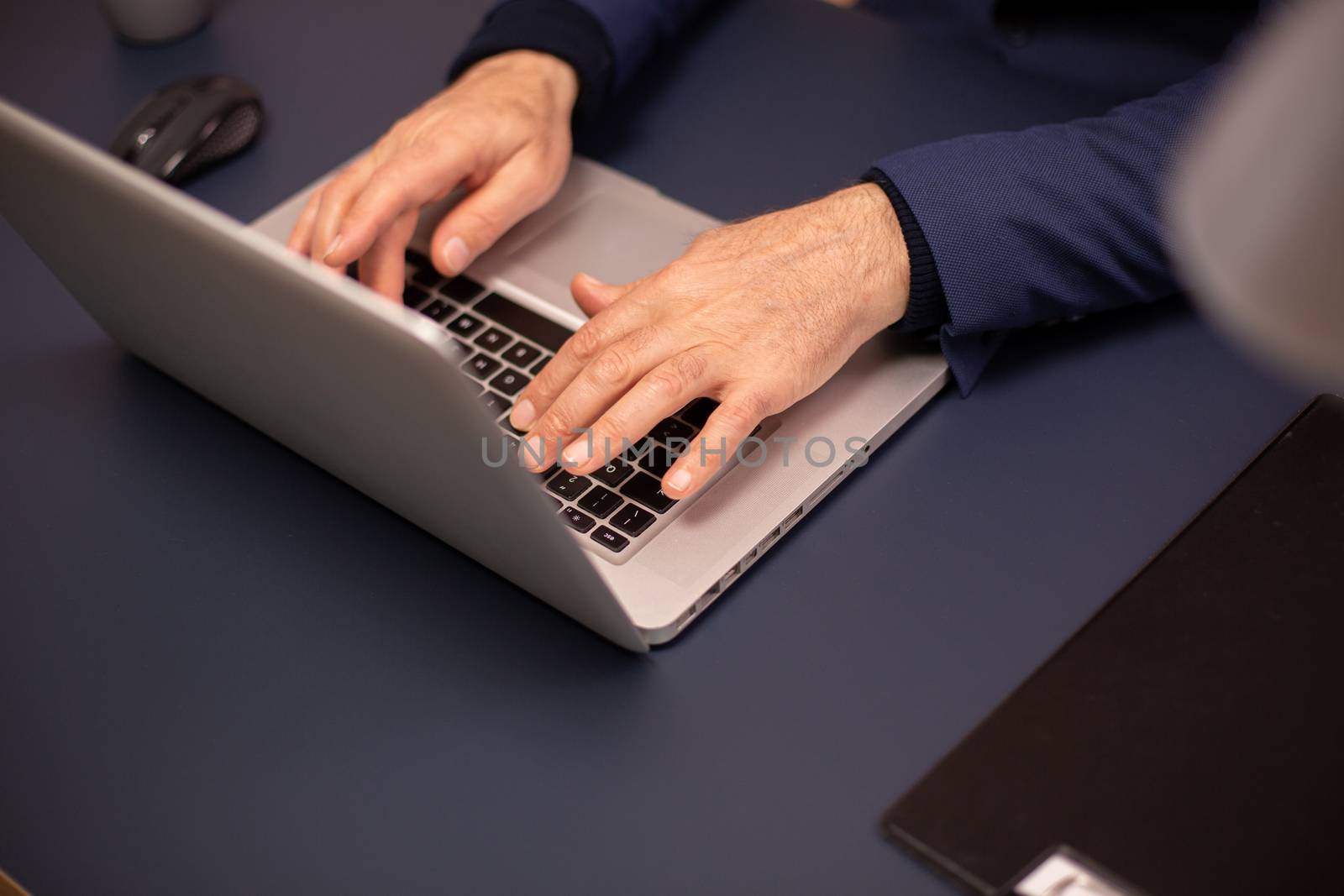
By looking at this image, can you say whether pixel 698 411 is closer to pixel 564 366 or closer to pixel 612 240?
pixel 564 366

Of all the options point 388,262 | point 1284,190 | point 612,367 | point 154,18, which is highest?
point 1284,190

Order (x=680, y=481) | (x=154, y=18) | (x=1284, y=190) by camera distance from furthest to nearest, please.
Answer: (x=154, y=18), (x=680, y=481), (x=1284, y=190)

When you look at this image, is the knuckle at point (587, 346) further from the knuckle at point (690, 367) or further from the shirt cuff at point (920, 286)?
the shirt cuff at point (920, 286)

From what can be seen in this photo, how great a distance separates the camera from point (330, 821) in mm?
604

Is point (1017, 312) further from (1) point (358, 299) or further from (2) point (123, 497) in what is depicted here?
(2) point (123, 497)

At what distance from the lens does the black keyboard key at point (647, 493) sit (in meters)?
0.69

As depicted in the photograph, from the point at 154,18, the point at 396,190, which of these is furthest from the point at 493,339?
the point at 154,18

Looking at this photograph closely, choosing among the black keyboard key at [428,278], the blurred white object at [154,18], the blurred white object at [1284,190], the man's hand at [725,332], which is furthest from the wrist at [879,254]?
the blurred white object at [154,18]

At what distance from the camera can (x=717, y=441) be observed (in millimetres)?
687

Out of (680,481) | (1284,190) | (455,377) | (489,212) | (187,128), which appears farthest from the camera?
(187,128)

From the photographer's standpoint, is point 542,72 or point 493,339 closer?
point 493,339

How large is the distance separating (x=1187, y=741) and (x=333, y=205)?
0.67 meters

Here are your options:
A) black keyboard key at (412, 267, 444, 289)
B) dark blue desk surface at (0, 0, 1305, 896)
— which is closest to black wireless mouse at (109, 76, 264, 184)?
dark blue desk surface at (0, 0, 1305, 896)

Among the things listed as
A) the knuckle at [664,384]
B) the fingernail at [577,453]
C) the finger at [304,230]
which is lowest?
the finger at [304,230]
